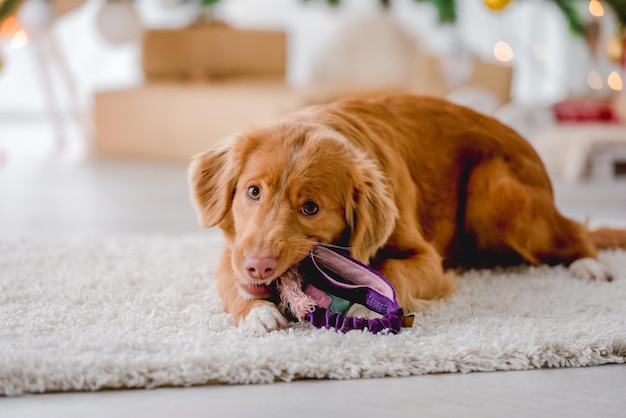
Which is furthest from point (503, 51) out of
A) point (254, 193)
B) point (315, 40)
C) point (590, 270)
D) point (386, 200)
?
point (254, 193)

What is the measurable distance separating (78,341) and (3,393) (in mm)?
256

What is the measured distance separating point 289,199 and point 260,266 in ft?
0.70

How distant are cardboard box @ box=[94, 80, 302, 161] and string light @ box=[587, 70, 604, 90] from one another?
381 centimetres

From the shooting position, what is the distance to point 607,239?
9.73 ft

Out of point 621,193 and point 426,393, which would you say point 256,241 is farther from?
point 621,193

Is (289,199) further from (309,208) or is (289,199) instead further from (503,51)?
(503,51)

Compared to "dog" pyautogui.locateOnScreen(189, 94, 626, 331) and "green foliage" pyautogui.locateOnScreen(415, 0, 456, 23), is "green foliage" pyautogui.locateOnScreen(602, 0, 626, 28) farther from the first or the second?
"dog" pyautogui.locateOnScreen(189, 94, 626, 331)

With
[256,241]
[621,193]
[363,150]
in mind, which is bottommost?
[621,193]

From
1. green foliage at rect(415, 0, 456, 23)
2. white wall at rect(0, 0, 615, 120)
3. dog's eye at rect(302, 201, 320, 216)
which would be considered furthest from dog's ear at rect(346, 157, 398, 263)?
white wall at rect(0, 0, 615, 120)

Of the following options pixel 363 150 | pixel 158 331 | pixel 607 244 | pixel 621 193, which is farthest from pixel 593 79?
pixel 158 331

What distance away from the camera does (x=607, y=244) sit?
2.96 metres

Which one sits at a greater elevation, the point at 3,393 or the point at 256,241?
the point at 256,241

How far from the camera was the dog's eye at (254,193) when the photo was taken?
2084 millimetres

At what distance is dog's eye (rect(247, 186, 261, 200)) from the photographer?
6.84 ft
